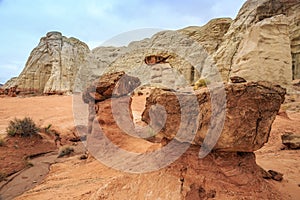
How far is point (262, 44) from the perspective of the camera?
38.5 feet

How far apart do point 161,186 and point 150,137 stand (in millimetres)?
982

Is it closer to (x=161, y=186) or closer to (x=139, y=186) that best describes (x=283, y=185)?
(x=161, y=186)

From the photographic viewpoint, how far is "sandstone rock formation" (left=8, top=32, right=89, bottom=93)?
1025 inches

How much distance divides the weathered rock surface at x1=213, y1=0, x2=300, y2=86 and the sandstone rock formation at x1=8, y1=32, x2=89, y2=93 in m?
19.9

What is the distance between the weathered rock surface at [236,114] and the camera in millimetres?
2473

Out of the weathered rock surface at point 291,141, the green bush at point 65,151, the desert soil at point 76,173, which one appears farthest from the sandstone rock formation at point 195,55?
the weathered rock surface at point 291,141

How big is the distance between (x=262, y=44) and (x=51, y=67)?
25782 mm

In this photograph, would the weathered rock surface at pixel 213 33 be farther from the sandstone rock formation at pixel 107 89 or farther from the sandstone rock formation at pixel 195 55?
the sandstone rock formation at pixel 107 89

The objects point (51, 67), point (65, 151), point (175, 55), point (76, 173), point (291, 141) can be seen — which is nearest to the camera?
point (76, 173)

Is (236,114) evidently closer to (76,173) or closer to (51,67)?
(76,173)

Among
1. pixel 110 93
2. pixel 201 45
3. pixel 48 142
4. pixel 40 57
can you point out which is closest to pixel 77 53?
pixel 40 57

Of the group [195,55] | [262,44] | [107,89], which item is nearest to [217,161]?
[107,89]

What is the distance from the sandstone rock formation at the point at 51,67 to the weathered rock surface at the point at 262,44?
784 inches

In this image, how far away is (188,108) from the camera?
9.22 feet
